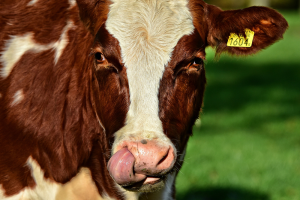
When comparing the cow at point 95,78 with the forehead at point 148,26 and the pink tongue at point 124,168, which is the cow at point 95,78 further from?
the pink tongue at point 124,168

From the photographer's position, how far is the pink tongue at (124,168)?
8.62 ft

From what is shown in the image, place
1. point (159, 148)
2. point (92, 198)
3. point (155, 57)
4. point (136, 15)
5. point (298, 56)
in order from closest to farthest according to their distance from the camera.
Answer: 1. point (159, 148)
2. point (155, 57)
3. point (136, 15)
4. point (92, 198)
5. point (298, 56)

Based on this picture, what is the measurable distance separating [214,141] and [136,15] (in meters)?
4.93

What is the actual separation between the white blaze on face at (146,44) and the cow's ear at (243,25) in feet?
0.83

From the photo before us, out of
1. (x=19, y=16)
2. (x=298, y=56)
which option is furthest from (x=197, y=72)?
(x=298, y=56)

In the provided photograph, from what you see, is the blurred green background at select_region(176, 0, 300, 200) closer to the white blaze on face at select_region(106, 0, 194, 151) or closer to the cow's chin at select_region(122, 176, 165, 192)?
the white blaze on face at select_region(106, 0, 194, 151)

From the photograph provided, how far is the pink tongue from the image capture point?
8.62 ft

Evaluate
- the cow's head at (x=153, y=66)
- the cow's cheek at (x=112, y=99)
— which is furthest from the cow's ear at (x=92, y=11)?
the cow's cheek at (x=112, y=99)

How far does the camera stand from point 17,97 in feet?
11.0

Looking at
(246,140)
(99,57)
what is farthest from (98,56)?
(246,140)

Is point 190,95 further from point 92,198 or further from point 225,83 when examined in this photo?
point 225,83

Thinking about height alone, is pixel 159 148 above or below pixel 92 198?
above

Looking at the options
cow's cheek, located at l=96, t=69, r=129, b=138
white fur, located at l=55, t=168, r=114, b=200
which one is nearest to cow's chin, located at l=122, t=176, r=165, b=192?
cow's cheek, located at l=96, t=69, r=129, b=138

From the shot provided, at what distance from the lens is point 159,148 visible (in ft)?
8.60
